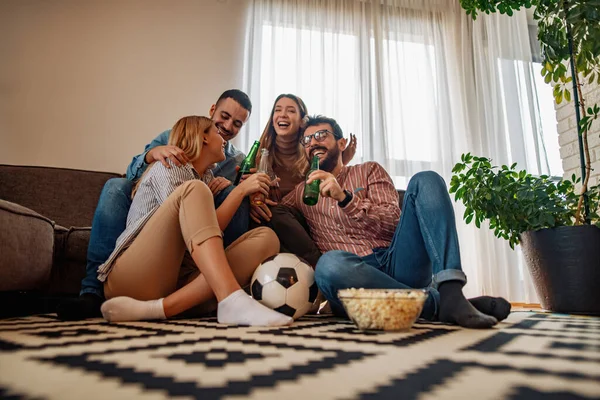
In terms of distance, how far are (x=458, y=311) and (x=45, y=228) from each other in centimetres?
146

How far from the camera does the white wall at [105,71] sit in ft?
8.98

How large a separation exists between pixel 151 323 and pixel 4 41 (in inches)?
105

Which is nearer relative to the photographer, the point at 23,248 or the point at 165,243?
the point at 165,243

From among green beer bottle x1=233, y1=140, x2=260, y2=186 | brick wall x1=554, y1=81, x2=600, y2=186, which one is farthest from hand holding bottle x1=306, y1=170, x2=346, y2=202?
brick wall x1=554, y1=81, x2=600, y2=186

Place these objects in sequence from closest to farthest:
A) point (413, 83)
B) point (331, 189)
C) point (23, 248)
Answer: point (331, 189) < point (23, 248) < point (413, 83)

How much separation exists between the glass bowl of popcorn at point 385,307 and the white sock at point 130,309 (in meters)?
0.58

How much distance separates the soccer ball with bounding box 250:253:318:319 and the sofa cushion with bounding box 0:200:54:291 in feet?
2.62

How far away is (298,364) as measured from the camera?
592 millimetres

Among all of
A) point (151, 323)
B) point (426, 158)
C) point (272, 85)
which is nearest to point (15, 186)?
point (151, 323)

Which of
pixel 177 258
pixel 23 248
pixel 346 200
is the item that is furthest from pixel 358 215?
pixel 23 248

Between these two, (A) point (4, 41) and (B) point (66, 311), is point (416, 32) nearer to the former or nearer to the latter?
(A) point (4, 41)

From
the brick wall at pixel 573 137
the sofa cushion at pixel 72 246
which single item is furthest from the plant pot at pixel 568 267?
the sofa cushion at pixel 72 246

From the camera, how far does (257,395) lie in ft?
1.43

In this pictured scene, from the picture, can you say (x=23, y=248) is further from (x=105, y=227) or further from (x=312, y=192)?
(x=312, y=192)
